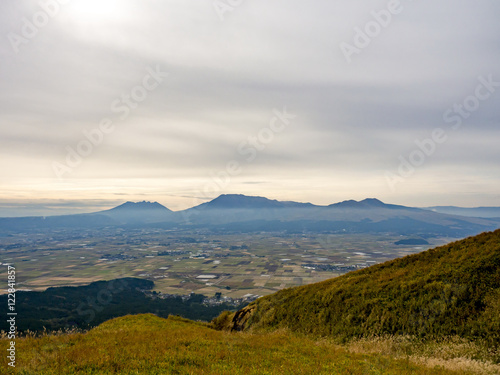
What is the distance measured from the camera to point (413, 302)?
65.9ft

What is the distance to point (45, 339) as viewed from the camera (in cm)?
1450

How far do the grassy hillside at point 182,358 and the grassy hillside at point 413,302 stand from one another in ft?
21.0

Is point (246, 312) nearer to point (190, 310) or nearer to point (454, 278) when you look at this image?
point (454, 278)

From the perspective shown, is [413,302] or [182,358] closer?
[182,358]

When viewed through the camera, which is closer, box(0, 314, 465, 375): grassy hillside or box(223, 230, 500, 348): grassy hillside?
box(0, 314, 465, 375): grassy hillside

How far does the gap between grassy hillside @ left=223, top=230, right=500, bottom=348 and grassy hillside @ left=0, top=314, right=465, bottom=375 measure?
21.0 feet

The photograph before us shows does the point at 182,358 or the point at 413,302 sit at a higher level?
the point at 182,358

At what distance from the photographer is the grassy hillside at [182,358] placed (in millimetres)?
10281

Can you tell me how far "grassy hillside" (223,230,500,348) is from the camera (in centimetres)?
1723

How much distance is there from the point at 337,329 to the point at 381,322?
3615 millimetres

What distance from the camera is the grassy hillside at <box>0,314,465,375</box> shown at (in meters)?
10.3

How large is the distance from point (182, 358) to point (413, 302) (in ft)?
58.4

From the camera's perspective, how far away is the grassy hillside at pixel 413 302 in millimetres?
17234

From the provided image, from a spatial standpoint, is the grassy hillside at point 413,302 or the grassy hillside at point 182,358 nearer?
the grassy hillside at point 182,358
